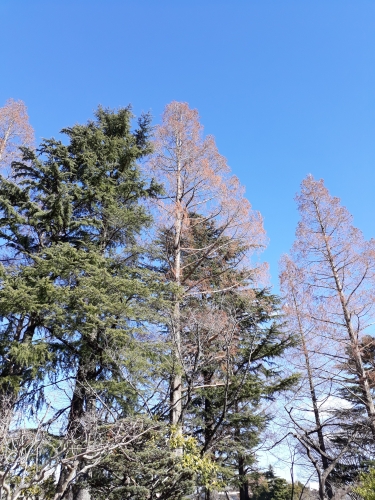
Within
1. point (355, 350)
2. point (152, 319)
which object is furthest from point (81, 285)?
point (355, 350)

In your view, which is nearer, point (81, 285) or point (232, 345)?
point (81, 285)

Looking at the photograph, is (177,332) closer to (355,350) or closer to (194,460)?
(194,460)

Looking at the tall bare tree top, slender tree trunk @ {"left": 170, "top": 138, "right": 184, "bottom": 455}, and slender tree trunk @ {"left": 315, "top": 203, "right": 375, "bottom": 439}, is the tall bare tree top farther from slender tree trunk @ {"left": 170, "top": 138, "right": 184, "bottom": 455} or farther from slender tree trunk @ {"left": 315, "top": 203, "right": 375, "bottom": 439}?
slender tree trunk @ {"left": 315, "top": 203, "right": 375, "bottom": 439}

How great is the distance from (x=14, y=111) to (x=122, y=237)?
818 cm

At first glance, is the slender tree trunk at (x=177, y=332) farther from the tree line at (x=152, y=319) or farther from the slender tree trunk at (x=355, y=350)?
the slender tree trunk at (x=355, y=350)

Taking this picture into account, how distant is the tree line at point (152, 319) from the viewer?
545 centimetres

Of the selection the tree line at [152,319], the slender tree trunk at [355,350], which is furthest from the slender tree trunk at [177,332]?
the slender tree trunk at [355,350]

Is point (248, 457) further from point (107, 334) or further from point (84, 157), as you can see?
point (84, 157)

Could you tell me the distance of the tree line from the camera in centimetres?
545

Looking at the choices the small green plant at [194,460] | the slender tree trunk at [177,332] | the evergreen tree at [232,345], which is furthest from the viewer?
the evergreen tree at [232,345]

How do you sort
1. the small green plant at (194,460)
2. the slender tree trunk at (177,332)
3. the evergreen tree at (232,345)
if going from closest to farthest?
the small green plant at (194,460), the slender tree trunk at (177,332), the evergreen tree at (232,345)

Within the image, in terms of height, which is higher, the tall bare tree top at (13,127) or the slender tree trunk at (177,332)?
the tall bare tree top at (13,127)

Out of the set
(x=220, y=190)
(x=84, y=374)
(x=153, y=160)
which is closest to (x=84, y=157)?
(x=153, y=160)

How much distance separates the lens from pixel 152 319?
768 centimetres
